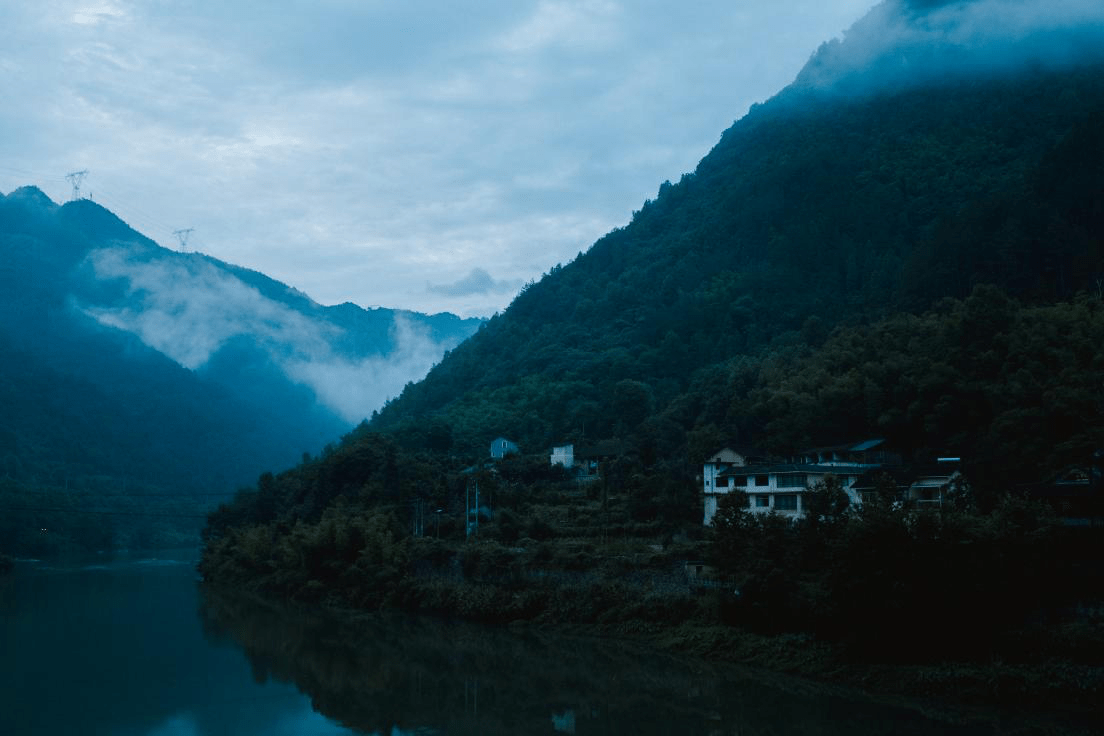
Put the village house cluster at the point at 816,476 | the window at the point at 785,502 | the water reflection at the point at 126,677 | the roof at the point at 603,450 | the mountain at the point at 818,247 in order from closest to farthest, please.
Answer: the water reflection at the point at 126,677
the village house cluster at the point at 816,476
the window at the point at 785,502
the mountain at the point at 818,247
the roof at the point at 603,450

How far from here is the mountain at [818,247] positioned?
37312mm

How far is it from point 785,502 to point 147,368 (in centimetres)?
9415

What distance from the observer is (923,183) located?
189ft

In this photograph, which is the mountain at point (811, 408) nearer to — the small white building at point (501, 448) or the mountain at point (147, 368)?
the small white building at point (501, 448)

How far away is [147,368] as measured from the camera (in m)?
104

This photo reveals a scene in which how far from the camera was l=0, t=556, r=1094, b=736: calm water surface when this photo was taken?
16891mm

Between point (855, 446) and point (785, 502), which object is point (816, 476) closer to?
point (785, 502)

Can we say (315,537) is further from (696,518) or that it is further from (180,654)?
(696,518)

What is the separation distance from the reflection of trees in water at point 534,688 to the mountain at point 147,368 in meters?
35.7

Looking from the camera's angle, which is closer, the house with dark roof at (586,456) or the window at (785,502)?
the window at (785,502)

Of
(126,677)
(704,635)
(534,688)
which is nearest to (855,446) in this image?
(704,635)

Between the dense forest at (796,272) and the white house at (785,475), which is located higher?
the dense forest at (796,272)

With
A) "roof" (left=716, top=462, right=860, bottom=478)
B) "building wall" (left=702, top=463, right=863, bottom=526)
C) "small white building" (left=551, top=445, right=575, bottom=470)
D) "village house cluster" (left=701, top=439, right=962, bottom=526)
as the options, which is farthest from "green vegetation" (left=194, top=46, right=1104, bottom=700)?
"roof" (left=716, top=462, right=860, bottom=478)

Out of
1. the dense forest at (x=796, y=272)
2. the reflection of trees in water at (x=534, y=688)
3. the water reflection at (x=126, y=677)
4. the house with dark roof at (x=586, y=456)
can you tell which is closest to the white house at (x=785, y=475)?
the dense forest at (x=796, y=272)
